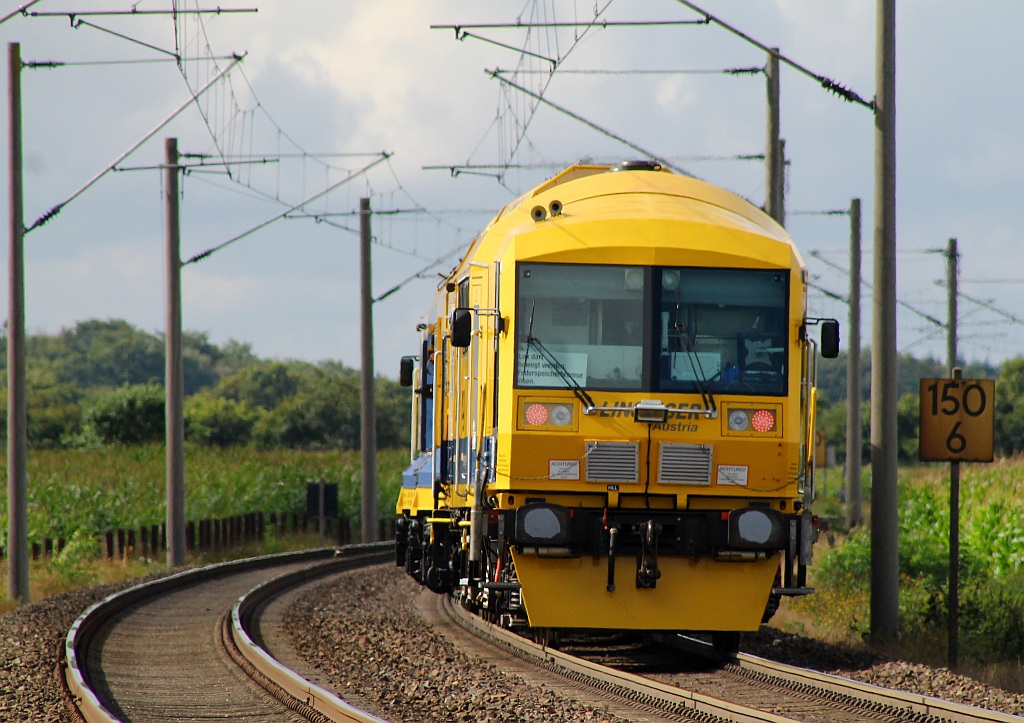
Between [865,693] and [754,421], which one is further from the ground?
[754,421]

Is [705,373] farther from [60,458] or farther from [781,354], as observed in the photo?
[60,458]

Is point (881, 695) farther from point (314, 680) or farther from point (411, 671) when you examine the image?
point (314, 680)

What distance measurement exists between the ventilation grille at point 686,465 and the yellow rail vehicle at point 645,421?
1 centimetres

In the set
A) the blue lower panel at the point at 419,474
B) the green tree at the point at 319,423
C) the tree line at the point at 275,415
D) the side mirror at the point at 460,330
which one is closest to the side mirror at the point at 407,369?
the blue lower panel at the point at 419,474

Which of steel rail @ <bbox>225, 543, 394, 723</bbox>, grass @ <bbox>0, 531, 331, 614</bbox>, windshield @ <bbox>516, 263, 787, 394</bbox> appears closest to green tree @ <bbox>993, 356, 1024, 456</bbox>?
grass @ <bbox>0, 531, 331, 614</bbox>

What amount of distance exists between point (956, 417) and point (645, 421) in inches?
140

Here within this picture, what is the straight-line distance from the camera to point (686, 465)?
1283 centimetres

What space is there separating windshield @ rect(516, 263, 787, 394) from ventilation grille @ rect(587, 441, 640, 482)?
0.51m

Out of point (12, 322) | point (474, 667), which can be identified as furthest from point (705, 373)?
point (12, 322)

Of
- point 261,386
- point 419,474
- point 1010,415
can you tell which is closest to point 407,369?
point 419,474

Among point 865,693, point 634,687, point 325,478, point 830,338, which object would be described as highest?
point 830,338

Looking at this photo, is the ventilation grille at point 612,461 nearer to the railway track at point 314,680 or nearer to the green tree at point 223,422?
the railway track at point 314,680

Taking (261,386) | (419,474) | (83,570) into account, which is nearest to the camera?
(419,474)

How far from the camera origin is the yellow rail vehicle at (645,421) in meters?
12.8
